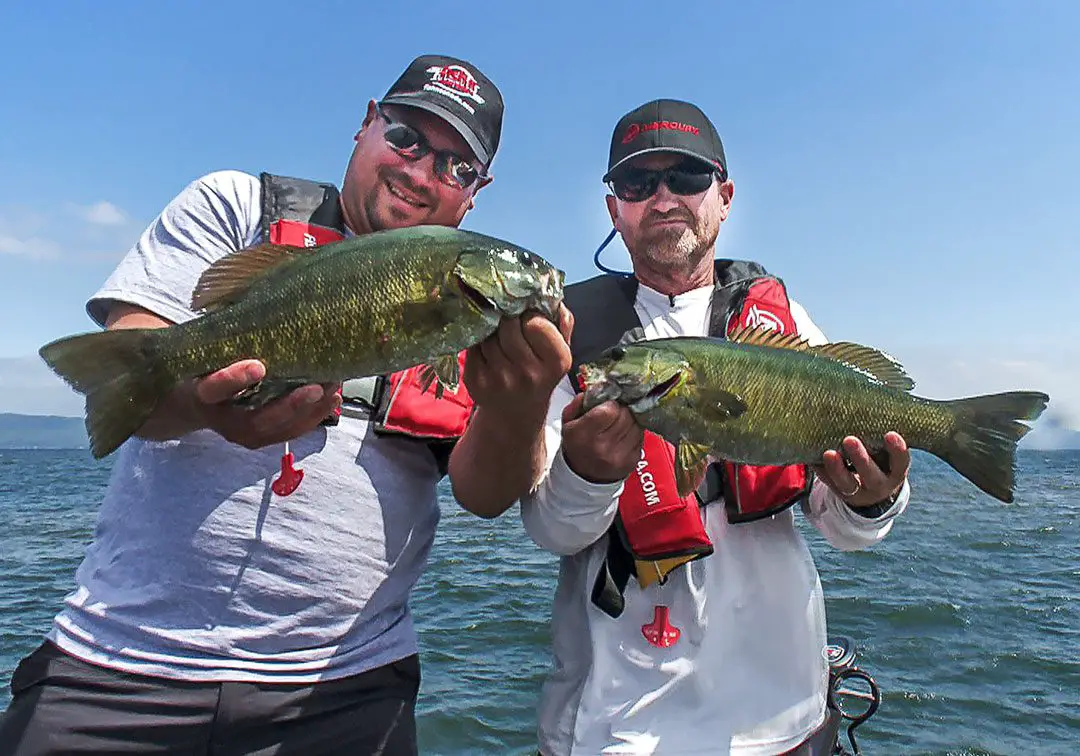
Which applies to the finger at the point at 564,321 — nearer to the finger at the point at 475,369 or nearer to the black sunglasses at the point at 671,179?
the finger at the point at 475,369

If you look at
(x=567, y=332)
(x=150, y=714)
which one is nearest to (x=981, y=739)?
(x=567, y=332)

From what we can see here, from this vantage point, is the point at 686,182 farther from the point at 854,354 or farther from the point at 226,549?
the point at 226,549

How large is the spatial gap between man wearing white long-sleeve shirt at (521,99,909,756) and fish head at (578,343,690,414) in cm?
6

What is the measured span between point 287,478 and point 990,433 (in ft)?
9.36

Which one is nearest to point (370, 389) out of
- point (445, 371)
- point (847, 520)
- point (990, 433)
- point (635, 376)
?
point (445, 371)

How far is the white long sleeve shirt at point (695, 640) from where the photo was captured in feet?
10.8

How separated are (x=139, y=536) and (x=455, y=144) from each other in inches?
80.5

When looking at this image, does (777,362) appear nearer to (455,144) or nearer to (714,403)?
(714,403)

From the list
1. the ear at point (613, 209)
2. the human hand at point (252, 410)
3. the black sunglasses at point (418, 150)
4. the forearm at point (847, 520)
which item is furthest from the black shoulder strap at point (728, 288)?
the human hand at point (252, 410)

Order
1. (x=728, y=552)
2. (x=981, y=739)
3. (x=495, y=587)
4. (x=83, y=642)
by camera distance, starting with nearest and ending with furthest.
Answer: (x=83, y=642), (x=728, y=552), (x=981, y=739), (x=495, y=587)

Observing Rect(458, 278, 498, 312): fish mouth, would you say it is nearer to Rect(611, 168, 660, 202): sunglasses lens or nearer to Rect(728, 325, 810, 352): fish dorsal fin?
Rect(728, 325, 810, 352): fish dorsal fin

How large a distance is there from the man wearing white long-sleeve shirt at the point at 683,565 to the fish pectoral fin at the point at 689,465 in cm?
19

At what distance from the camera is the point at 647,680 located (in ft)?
11.1

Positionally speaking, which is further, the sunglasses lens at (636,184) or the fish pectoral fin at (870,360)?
the sunglasses lens at (636,184)
